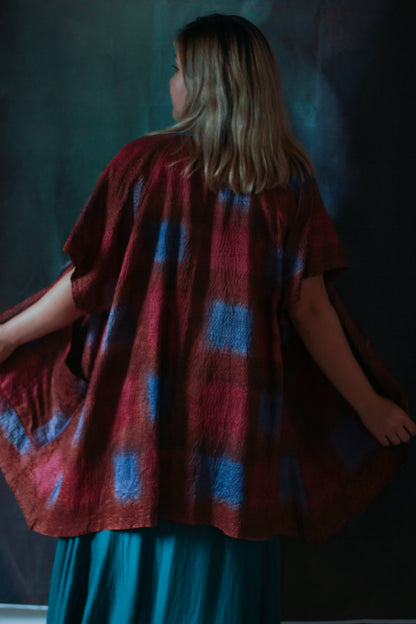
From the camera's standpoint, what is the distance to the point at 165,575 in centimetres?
89

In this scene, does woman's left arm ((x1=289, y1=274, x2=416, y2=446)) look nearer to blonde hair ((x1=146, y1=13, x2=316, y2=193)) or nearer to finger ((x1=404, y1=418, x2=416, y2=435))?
finger ((x1=404, y1=418, x2=416, y2=435))

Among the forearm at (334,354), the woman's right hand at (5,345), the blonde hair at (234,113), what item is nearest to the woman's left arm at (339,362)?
the forearm at (334,354)

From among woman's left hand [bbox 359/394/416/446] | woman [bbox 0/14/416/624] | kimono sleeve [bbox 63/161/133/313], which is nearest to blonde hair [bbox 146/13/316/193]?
woman [bbox 0/14/416/624]

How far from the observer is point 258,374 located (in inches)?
34.2

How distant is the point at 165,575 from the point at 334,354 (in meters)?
0.46

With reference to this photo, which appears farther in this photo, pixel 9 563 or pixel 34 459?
pixel 9 563

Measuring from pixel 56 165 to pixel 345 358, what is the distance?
0.68 meters

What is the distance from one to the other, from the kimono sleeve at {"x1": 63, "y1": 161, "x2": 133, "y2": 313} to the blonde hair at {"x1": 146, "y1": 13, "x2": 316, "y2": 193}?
0.13 metres

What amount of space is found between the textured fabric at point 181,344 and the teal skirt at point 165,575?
0.13ft

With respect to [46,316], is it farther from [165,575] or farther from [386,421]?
[386,421]

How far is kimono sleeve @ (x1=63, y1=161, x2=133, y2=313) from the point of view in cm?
87

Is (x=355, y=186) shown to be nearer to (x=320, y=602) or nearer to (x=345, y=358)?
(x=345, y=358)

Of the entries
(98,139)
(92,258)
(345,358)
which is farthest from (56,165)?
(345,358)

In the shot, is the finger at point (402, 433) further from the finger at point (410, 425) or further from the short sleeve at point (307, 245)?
the short sleeve at point (307, 245)
